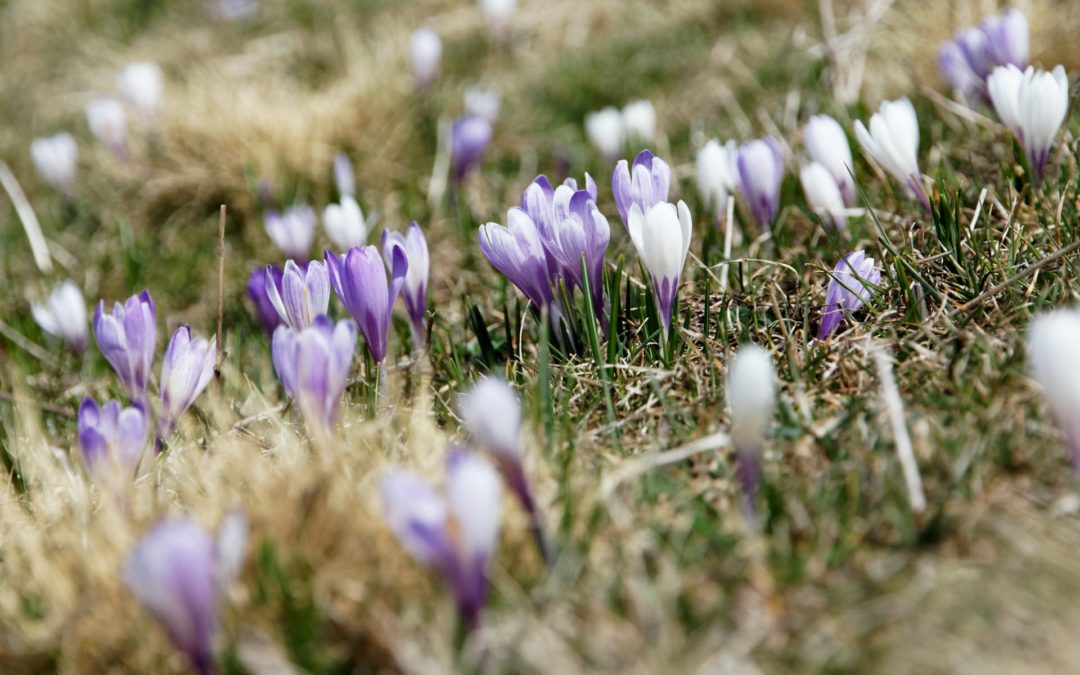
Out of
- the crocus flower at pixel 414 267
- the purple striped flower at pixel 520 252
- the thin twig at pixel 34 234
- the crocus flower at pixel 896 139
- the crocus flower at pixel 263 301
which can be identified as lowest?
the thin twig at pixel 34 234

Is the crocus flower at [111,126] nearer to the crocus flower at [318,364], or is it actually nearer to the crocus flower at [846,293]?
the crocus flower at [318,364]

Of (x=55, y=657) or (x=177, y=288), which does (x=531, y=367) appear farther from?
(x=177, y=288)

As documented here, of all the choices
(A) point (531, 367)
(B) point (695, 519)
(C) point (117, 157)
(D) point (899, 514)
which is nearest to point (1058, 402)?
(D) point (899, 514)

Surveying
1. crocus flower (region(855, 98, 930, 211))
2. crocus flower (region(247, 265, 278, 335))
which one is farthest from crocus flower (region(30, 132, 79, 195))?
crocus flower (region(855, 98, 930, 211))

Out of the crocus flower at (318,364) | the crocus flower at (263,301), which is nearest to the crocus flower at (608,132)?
the crocus flower at (263,301)

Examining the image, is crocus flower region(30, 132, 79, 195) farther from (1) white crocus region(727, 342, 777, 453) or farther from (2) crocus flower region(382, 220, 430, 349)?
(1) white crocus region(727, 342, 777, 453)

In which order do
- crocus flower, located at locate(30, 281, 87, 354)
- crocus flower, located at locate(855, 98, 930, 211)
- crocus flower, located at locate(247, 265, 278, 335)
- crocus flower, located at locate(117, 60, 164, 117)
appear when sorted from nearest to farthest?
crocus flower, located at locate(855, 98, 930, 211) → crocus flower, located at locate(247, 265, 278, 335) → crocus flower, located at locate(30, 281, 87, 354) → crocus flower, located at locate(117, 60, 164, 117)

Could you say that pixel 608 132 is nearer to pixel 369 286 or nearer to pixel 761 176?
pixel 761 176
